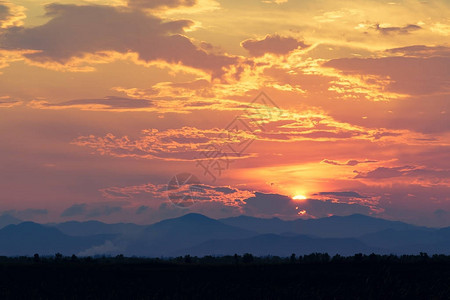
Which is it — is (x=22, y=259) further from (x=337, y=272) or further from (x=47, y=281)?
(x=337, y=272)

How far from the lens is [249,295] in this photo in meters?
56.8

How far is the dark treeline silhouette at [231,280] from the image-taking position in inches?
2261

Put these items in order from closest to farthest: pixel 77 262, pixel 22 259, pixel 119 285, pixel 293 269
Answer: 1. pixel 119 285
2. pixel 293 269
3. pixel 77 262
4. pixel 22 259

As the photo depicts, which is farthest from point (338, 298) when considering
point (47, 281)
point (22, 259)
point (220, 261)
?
point (22, 259)

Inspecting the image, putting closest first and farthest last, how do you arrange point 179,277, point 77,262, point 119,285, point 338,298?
point 338,298 → point 119,285 → point 179,277 → point 77,262

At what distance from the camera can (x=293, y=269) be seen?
234 feet

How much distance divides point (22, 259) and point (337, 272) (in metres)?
41.0

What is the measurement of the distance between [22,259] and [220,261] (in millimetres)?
24795

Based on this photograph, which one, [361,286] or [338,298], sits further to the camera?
[361,286]

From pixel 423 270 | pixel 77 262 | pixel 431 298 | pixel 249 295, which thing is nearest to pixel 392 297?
pixel 431 298

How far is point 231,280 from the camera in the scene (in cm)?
6425

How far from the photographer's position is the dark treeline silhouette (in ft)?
188

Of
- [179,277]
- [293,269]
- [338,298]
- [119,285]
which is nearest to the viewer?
[338,298]

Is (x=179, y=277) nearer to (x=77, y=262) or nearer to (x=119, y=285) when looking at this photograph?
(x=119, y=285)
